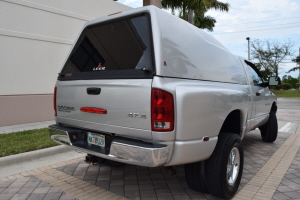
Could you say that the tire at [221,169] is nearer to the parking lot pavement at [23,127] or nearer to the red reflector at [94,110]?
the red reflector at [94,110]

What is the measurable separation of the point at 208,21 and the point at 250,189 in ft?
82.3

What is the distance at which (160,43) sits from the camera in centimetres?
258

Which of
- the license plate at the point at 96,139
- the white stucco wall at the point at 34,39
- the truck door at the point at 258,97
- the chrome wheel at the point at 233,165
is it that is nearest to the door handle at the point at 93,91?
the license plate at the point at 96,139

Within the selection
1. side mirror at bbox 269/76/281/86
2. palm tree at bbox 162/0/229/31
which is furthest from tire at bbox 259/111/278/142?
palm tree at bbox 162/0/229/31

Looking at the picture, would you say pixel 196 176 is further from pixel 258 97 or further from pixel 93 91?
pixel 258 97

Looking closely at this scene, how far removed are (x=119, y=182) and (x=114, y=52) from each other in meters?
1.79

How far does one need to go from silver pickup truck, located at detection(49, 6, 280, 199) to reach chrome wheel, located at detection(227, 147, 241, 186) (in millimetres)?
12

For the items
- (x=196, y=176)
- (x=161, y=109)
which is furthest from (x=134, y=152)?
(x=196, y=176)

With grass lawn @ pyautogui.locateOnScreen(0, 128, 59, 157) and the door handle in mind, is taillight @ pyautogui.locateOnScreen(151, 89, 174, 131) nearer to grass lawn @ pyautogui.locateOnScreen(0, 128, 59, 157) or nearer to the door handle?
the door handle

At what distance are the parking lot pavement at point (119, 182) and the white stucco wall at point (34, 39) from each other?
168 inches

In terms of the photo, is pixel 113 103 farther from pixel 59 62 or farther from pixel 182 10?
pixel 182 10

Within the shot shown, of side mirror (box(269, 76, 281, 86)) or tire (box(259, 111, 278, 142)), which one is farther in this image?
tire (box(259, 111, 278, 142))

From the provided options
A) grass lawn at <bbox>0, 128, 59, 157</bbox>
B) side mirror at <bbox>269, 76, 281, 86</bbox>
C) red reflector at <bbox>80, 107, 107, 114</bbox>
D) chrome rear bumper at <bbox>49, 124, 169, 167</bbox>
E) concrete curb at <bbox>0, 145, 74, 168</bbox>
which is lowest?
concrete curb at <bbox>0, 145, 74, 168</bbox>

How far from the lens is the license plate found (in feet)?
9.34
